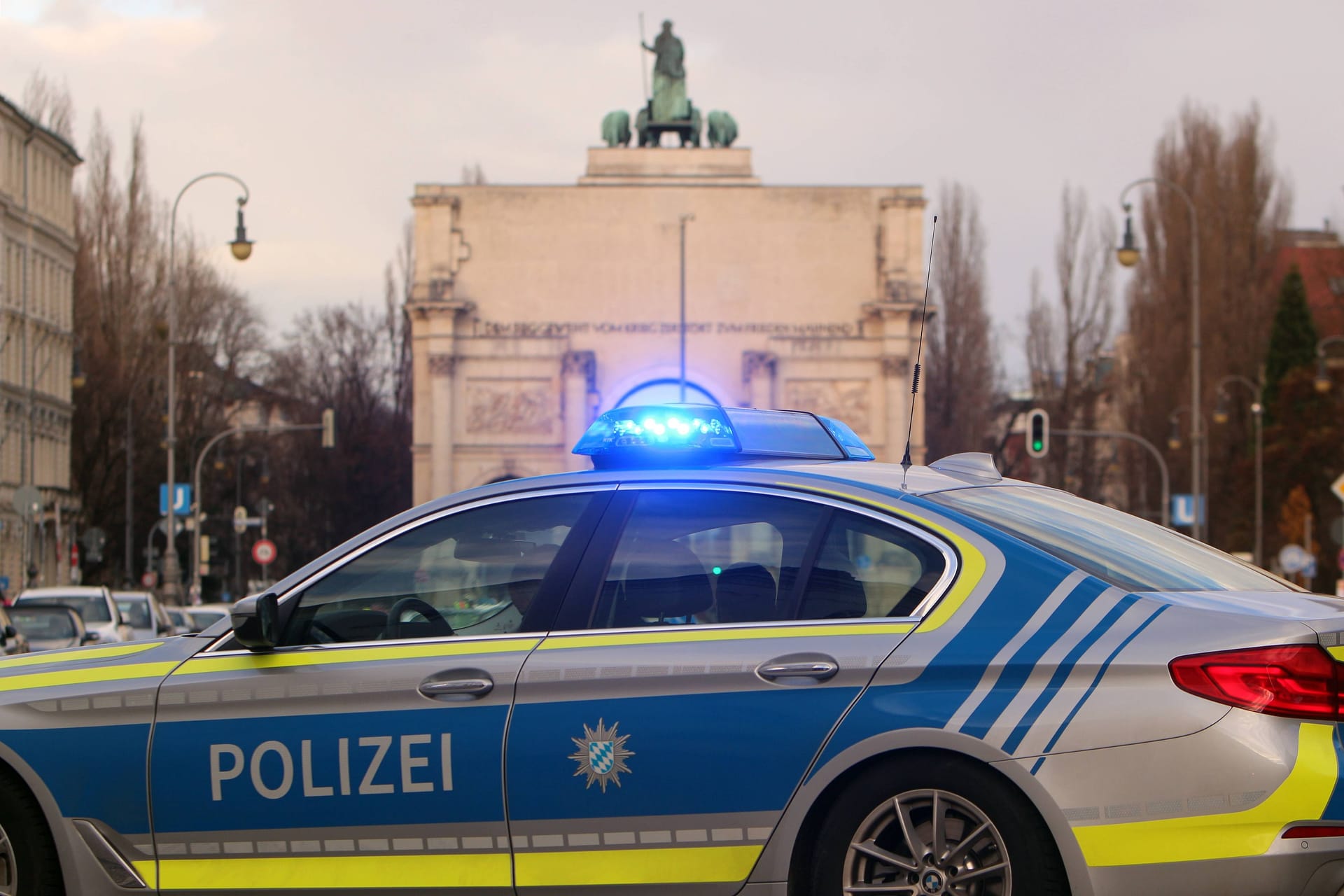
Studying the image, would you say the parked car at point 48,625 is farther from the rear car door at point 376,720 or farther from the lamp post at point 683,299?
the lamp post at point 683,299

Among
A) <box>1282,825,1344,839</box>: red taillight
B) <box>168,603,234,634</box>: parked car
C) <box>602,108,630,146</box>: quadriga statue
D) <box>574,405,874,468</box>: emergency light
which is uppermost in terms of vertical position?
<box>602,108,630,146</box>: quadriga statue

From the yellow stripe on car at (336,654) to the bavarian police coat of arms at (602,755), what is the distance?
325 mm

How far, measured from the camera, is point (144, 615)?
2756cm

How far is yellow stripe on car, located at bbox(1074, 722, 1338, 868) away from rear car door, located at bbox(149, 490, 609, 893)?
5.20 ft

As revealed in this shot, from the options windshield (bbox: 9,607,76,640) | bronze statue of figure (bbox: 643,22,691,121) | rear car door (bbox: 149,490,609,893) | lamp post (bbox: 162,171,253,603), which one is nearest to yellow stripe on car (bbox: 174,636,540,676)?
rear car door (bbox: 149,490,609,893)

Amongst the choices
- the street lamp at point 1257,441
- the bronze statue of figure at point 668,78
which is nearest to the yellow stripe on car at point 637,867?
the street lamp at point 1257,441

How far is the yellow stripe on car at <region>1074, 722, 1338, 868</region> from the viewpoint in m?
4.45

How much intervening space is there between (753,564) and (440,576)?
0.93m

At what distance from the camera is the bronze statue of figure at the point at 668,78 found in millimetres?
76250

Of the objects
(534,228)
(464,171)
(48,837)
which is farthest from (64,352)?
(48,837)

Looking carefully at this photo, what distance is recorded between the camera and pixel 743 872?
197 inches

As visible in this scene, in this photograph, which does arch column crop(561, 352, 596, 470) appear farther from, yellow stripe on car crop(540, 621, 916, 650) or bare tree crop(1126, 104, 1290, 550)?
yellow stripe on car crop(540, 621, 916, 650)

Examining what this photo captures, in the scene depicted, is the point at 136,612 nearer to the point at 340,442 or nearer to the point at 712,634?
the point at 712,634

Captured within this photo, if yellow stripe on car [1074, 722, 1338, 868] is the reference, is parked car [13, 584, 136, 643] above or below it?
below
